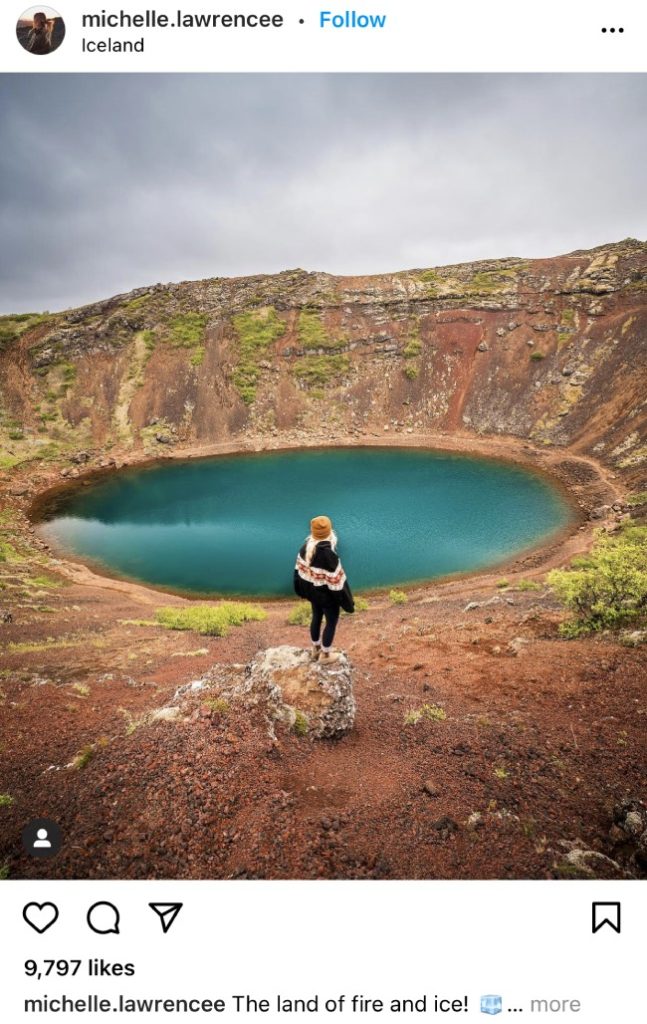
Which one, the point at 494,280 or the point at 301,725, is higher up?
the point at 494,280

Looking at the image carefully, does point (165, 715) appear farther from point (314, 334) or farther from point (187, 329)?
point (187, 329)

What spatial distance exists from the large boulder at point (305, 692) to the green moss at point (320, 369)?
4589 centimetres

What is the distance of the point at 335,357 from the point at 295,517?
91.2 ft

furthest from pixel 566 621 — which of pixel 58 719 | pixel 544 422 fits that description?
pixel 544 422

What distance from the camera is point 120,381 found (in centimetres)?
4878

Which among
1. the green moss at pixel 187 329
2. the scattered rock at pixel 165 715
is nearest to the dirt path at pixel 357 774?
the scattered rock at pixel 165 715

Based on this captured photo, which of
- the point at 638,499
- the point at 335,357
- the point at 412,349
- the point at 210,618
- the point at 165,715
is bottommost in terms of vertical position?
the point at 210,618

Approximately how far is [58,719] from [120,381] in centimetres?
4950

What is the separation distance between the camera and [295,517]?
28.8 m

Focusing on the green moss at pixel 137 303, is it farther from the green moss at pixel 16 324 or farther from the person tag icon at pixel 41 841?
the person tag icon at pixel 41 841

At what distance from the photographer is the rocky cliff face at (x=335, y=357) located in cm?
4119

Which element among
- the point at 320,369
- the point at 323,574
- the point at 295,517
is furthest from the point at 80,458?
the point at 323,574
